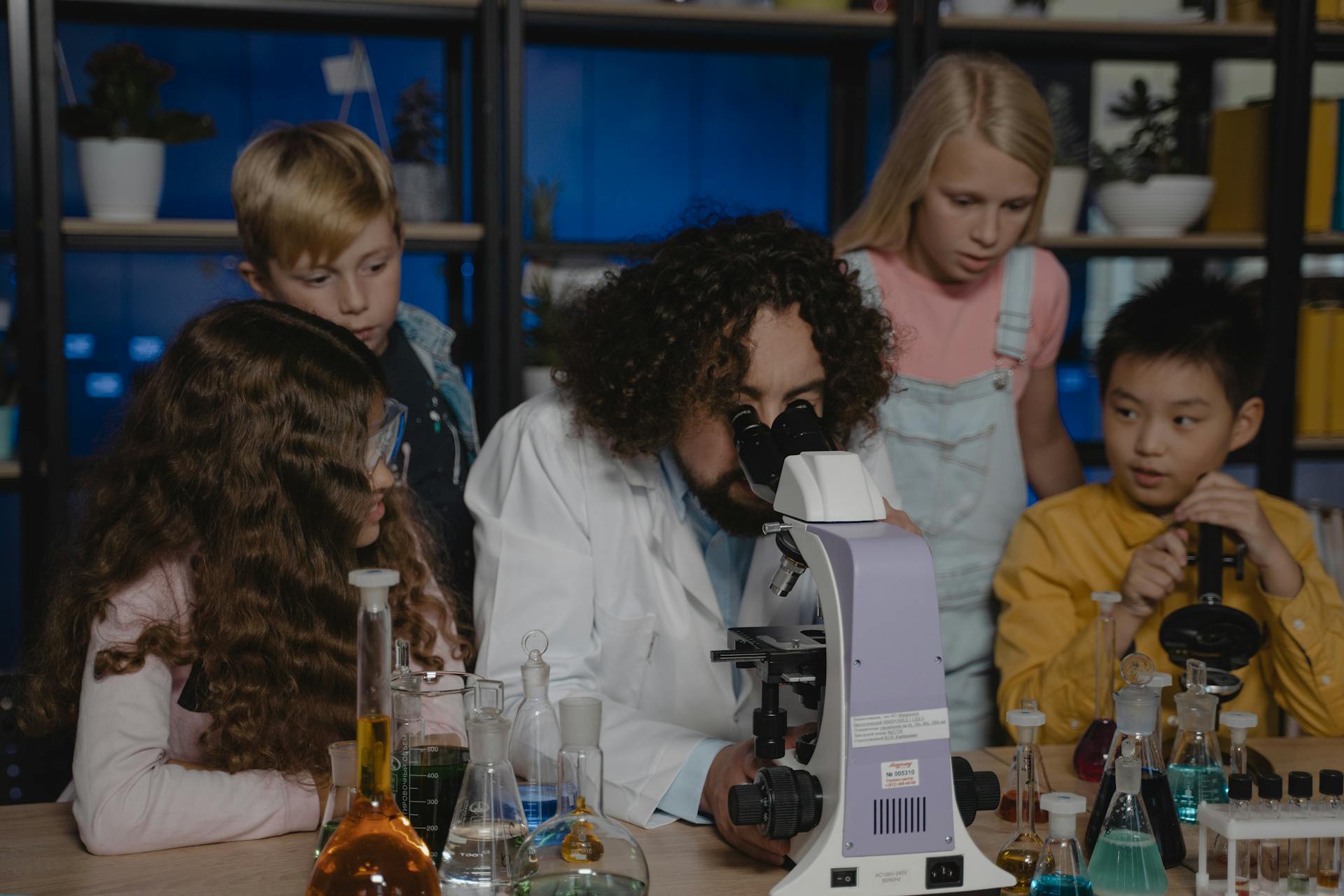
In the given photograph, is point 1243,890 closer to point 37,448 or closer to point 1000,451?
point 1000,451

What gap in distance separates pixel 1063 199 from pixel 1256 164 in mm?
476

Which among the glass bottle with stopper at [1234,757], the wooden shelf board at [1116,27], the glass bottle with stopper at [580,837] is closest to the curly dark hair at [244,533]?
the glass bottle with stopper at [580,837]

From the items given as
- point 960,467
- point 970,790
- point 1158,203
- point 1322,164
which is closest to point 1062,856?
point 970,790

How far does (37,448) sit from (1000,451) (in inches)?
73.8

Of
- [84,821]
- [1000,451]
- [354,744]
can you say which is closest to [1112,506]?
[1000,451]

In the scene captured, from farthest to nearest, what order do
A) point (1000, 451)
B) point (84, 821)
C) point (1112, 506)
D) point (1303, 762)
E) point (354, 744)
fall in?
point (1000, 451)
point (1112, 506)
point (1303, 762)
point (84, 821)
point (354, 744)

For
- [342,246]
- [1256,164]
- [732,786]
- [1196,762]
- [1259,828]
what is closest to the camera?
[1259,828]

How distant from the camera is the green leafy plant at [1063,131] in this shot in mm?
2934

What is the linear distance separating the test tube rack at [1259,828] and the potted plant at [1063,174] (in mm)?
1963

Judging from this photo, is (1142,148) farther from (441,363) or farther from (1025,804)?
(1025,804)

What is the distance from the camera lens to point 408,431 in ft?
7.04

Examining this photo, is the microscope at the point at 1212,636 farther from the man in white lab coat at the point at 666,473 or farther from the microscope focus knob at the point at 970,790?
the microscope focus knob at the point at 970,790

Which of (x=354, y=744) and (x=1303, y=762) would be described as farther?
(x=1303, y=762)

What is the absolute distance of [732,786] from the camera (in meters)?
1.21
